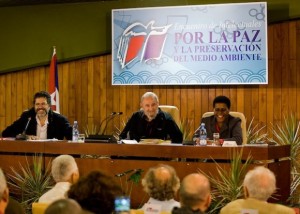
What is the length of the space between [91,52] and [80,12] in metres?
0.60

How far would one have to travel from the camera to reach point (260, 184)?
3959 mm

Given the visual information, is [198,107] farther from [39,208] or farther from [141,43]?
[39,208]

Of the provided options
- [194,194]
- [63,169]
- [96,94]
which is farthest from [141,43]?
[194,194]

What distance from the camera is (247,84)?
8445 mm

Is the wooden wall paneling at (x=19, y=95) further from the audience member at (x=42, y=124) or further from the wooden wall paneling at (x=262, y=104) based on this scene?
the wooden wall paneling at (x=262, y=104)

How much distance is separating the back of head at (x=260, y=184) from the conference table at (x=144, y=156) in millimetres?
1638

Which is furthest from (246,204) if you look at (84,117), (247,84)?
(84,117)

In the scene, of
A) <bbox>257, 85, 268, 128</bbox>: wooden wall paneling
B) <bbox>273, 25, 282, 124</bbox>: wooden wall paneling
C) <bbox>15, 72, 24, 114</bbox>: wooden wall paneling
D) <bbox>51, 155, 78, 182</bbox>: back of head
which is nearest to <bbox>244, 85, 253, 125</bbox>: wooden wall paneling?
<bbox>257, 85, 268, 128</bbox>: wooden wall paneling

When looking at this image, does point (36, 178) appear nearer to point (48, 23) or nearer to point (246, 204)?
point (246, 204)

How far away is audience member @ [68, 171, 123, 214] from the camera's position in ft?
10.9

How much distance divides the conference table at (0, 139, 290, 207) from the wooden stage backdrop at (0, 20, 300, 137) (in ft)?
7.33

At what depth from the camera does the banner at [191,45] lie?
835cm

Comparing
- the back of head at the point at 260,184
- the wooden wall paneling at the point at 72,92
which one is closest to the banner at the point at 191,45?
the wooden wall paneling at the point at 72,92

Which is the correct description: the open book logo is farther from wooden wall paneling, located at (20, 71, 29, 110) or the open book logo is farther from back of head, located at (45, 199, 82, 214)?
back of head, located at (45, 199, 82, 214)
